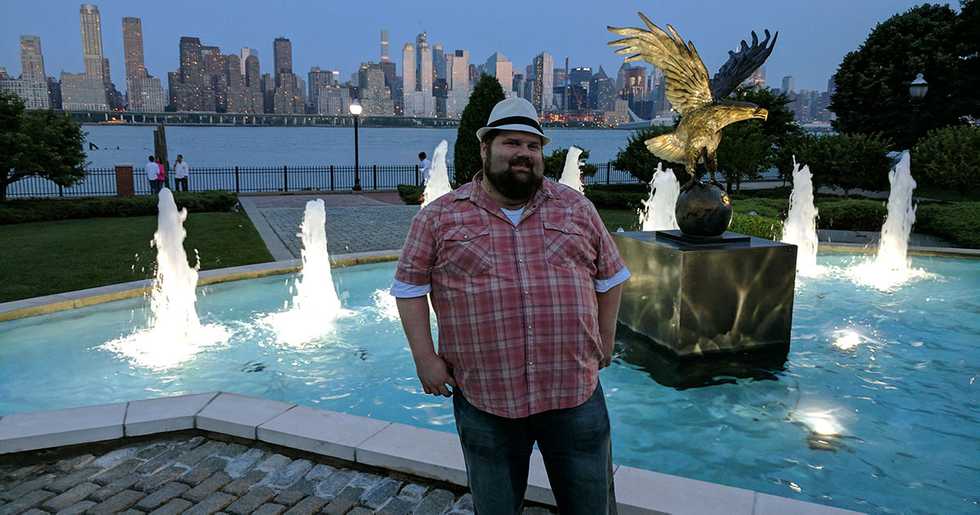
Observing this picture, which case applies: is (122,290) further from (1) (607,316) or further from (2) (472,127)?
(2) (472,127)

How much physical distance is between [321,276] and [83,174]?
1584 cm

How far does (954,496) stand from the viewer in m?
4.59

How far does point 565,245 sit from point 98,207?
806 inches

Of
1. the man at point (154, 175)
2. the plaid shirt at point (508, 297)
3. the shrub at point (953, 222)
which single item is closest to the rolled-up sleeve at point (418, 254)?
the plaid shirt at point (508, 297)

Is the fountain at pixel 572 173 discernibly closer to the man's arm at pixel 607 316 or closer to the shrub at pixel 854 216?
the shrub at pixel 854 216

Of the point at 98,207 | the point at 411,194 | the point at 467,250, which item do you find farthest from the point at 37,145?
the point at 467,250

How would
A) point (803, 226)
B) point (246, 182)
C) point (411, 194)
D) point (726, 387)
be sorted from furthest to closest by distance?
point (246, 182)
point (411, 194)
point (803, 226)
point (726, 387)

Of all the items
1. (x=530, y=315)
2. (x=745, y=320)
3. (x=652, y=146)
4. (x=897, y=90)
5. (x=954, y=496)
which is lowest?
(x=954, y=496)

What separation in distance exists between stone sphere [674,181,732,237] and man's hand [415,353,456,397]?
522 centimetres

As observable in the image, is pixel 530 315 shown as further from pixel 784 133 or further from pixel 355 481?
pixel 784 133

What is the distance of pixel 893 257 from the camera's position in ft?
42.9

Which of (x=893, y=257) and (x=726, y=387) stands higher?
(x=893, y=257)

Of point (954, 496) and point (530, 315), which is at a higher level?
point (530, 315)

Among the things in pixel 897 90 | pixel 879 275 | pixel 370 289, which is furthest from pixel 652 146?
pixel 897 90
